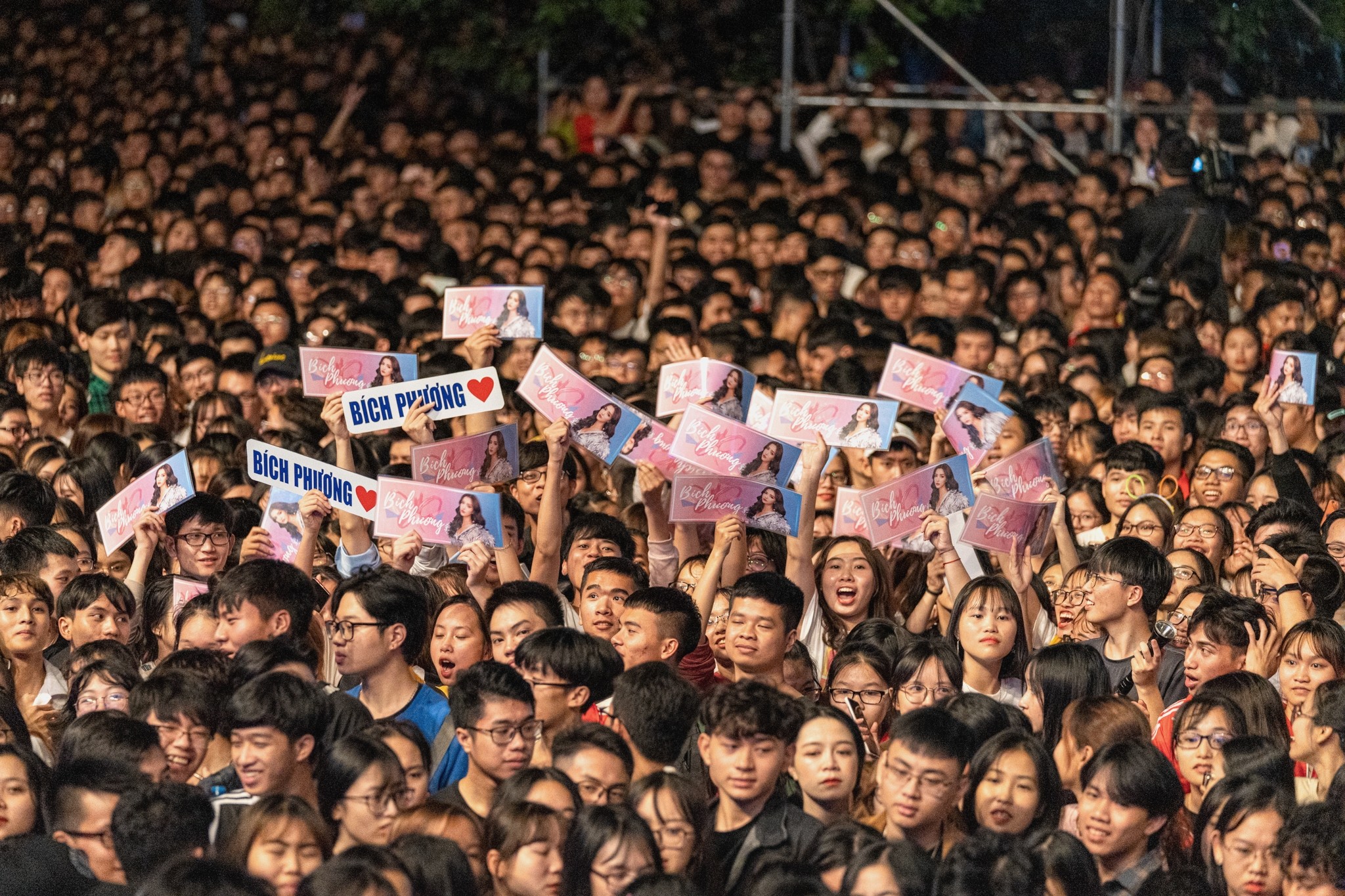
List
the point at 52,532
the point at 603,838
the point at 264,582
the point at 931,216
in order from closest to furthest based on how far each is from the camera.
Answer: the point at 603,838 → the point at 264,582 → the point at 52,532 → the point at 931,216

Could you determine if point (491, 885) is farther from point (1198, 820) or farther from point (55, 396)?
point (55, 396)

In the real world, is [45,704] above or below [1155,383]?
below

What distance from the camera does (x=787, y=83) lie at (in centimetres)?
1376

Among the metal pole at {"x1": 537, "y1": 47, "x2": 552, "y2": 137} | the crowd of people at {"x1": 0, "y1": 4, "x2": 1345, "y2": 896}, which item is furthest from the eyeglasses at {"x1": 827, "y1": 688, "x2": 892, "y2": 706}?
the metal pole at {"x1": 537, "y1": 47, "x2": 552, "y2": 137}

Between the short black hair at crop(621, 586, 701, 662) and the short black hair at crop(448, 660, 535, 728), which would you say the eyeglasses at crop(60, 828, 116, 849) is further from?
the short black hair at crop(621, 586, 701, 662)

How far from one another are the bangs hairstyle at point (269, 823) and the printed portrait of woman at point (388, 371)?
3.15 meters

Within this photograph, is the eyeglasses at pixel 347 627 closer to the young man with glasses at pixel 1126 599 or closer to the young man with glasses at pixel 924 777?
the young man with glasses at pixel 924 777

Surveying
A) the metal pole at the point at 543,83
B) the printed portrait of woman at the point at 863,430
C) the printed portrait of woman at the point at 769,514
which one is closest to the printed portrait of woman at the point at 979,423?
the printed portrait of woman at the point at 863,430

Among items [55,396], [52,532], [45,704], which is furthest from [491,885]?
[55,396]

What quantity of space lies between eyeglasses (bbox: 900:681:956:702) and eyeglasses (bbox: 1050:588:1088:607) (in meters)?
0.92

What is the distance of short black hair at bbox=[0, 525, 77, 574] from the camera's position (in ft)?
20.6

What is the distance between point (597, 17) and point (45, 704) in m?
9.66

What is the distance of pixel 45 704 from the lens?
5824mm

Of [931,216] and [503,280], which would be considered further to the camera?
[931,216]
